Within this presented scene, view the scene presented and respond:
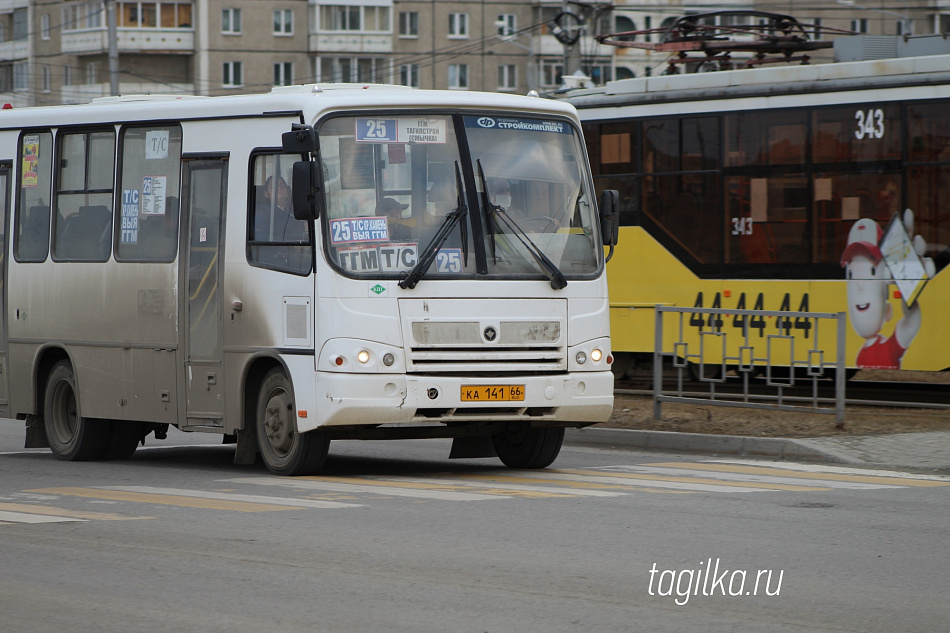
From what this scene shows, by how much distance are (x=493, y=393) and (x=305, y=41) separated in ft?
243

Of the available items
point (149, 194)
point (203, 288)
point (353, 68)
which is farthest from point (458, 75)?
point (203, 288)

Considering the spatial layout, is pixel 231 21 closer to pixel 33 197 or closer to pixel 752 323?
pixel 33 197

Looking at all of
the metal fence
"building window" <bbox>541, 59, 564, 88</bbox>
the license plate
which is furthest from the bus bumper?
"building window" <bbox>541, 59, 564, 88</bbox>

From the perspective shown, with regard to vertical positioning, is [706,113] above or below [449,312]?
above

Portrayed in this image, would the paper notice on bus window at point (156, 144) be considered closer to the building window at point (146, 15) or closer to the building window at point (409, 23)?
the building window at point (146, 15)

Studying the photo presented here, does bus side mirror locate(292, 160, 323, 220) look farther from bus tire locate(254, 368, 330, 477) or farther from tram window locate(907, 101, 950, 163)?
tram window locate(907, 101, 950, 163)

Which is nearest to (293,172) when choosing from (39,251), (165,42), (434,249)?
(434,249)

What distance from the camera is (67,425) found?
14.3 metres

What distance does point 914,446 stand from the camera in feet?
46.0

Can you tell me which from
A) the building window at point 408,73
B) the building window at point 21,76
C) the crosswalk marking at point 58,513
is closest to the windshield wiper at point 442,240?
the crosswalk marking at point 58,513

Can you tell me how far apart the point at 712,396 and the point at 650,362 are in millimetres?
5191

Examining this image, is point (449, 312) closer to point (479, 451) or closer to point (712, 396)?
point (479, 451)

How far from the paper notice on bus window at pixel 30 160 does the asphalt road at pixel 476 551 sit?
10.4 ft

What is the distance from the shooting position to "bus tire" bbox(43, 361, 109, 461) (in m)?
14.1
